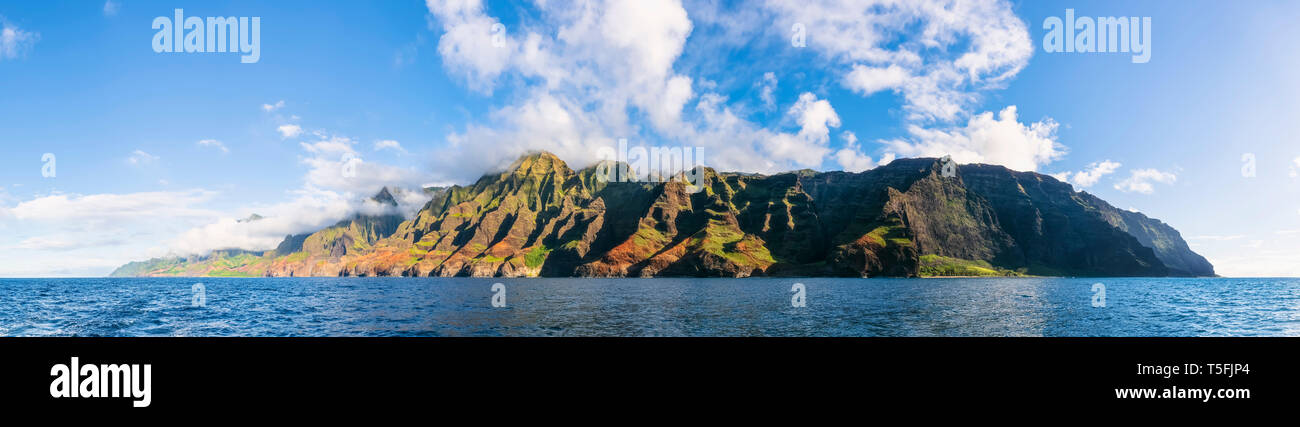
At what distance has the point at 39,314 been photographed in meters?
51.7
